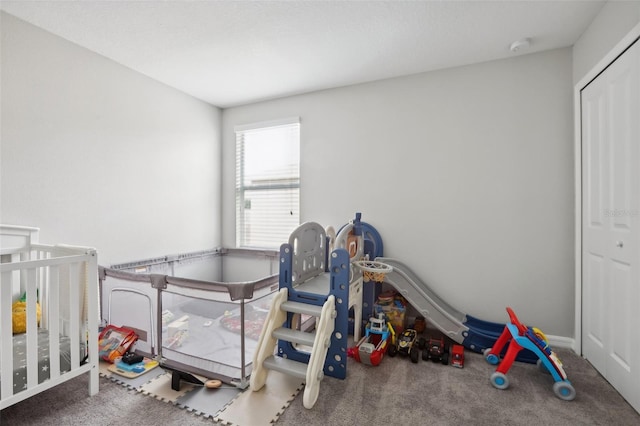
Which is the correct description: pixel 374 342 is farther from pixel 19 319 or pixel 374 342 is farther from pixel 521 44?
pixel 521 44

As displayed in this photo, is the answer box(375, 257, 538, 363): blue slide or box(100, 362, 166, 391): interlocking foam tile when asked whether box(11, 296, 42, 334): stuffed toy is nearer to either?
box(100, 362, 166, 391): interlocking foam tile

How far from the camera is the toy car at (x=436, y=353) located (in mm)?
2182

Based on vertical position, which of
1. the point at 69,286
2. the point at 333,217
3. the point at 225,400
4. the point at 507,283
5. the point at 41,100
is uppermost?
the point at 41,100

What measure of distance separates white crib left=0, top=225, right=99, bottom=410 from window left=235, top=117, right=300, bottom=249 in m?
1.92

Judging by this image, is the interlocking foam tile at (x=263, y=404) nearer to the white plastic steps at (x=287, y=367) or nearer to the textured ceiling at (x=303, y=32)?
the white plastic steps at (x=287, y=367)

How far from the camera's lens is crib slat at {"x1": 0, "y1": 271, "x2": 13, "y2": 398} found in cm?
140

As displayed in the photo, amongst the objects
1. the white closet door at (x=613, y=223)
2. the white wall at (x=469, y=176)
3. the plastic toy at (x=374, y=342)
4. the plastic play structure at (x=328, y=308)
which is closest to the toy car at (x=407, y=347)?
the plastic toy at (x=374, y=342)

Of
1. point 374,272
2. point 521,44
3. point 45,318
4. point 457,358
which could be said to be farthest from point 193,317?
point 521,44

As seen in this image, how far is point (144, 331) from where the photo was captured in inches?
84.5

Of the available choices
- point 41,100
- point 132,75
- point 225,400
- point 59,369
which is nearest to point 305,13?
point 132,75

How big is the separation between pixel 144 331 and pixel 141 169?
5.10 feet

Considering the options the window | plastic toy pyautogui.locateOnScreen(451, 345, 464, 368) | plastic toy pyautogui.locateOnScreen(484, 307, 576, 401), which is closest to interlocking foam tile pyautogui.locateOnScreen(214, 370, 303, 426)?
plastic toy pyautogui.locateOnScreen(451, 345, 464, 368)

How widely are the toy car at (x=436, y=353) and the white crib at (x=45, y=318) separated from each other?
2.22 m

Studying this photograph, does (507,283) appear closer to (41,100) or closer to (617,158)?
(617,158)
